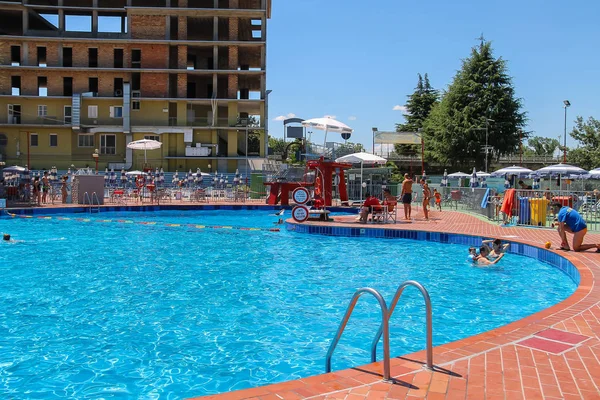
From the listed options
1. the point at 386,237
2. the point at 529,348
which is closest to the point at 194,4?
the point at 386,237

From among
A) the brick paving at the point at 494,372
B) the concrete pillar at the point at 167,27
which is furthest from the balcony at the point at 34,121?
the brick paving at the point at 494,372

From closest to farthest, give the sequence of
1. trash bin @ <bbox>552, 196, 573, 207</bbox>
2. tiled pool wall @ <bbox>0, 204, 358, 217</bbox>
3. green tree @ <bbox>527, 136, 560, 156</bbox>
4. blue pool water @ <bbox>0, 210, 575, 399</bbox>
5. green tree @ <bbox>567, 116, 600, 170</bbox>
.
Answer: blue pool water @ <bbox>0, 210, 575, 399</bbox>, trash bin @ <bbox>552, 196, 573, 207</bbox>, tiled pool wall @ <bbox>0, 204, 358, 217</bbox>, green tree @ <bbox>567, 116, 600, 170</bbox>, green tree @ <bbox>527, 136, 560, 156</bbox>

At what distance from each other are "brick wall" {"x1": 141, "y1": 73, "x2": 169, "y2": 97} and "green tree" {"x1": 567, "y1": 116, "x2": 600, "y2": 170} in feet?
111

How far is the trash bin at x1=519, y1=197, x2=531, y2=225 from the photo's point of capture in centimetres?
1507

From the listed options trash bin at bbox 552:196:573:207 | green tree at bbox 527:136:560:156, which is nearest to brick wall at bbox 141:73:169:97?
trash bin at bbox 552:196:573:207

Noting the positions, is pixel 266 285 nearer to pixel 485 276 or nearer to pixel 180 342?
pixel 180 342

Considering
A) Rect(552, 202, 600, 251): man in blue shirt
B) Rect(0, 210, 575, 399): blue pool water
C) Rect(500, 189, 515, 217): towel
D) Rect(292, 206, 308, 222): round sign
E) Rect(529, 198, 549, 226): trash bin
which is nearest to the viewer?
Rect(0, 210, 575, 399): blue pool water

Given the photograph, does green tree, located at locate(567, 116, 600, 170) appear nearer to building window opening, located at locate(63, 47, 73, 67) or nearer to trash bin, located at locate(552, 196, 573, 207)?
trash bin, located at locate(552, 196, 573, 207)

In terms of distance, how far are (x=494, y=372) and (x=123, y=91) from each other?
45.7 meters

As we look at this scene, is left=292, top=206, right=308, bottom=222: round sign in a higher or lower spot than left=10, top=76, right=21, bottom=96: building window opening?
lower

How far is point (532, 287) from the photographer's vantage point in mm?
9109

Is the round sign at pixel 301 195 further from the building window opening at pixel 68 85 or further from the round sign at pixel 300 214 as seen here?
the building window opening at pixel 68 85

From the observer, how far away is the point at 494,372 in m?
3.83

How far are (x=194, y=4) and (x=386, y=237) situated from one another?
38.8 metres
